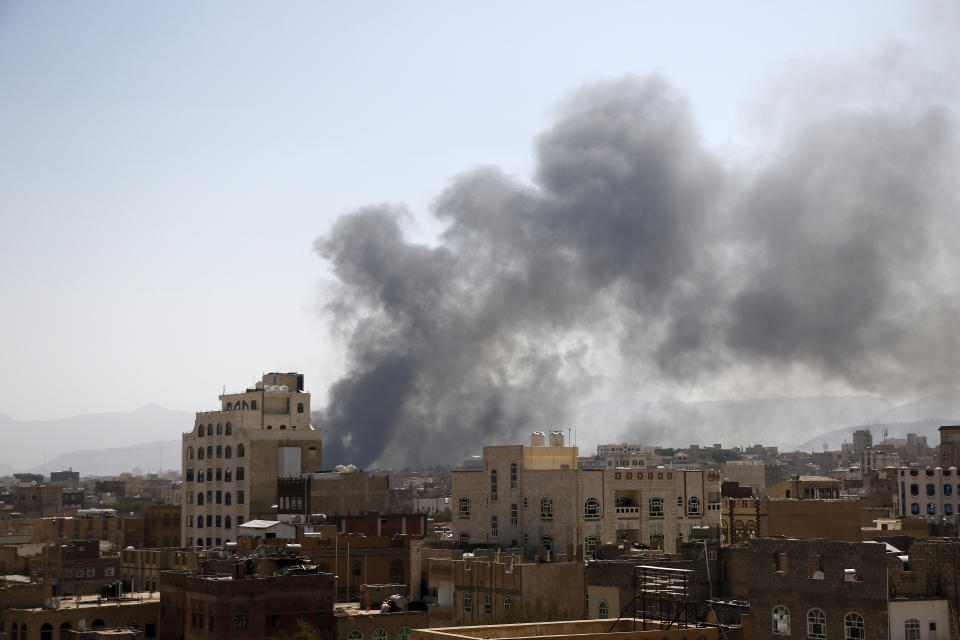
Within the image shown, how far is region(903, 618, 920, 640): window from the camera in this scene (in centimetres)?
5225

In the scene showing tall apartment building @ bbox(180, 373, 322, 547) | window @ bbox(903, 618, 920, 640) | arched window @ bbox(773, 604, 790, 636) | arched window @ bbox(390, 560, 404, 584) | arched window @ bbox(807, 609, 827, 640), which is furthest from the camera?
tall apartment building @ bbox(180, 373, 322, 547)

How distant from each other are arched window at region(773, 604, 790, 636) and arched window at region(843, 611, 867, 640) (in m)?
2.73

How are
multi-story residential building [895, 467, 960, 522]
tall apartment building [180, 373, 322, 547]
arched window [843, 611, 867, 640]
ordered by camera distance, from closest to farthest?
arched window [843, 611, 867, 640] → tall apartment building [180, 373, 322, 547] → multi-story residential building [895, 467, 960, 522]

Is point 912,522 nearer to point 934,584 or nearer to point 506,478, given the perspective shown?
point 506,478

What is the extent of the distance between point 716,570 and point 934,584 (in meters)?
15.6

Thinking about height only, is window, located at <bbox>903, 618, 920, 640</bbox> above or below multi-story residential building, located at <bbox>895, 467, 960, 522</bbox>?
below

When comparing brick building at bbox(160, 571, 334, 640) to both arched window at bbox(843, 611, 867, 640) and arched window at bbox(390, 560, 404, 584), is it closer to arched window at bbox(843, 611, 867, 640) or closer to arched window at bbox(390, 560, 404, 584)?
arched window at bbox(390, 560, 404, 584)

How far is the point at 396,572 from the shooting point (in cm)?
10175

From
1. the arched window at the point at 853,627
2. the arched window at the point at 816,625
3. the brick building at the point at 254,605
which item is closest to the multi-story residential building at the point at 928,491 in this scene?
the brick building at the point at 254,605

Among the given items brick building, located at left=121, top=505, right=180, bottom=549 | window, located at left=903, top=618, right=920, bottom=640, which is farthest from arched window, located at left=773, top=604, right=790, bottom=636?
brick building, located at left=121, top=505, right=180, bottom=549

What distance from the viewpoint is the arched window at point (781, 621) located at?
55.6 metres

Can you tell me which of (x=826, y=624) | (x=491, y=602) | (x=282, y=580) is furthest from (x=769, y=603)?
(x=282, y=580)

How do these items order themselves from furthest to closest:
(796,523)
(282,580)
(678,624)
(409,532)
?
1. (409,532)
2. (796,523)
3. (282,580)
4. (678,624)

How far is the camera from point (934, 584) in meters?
53.1
